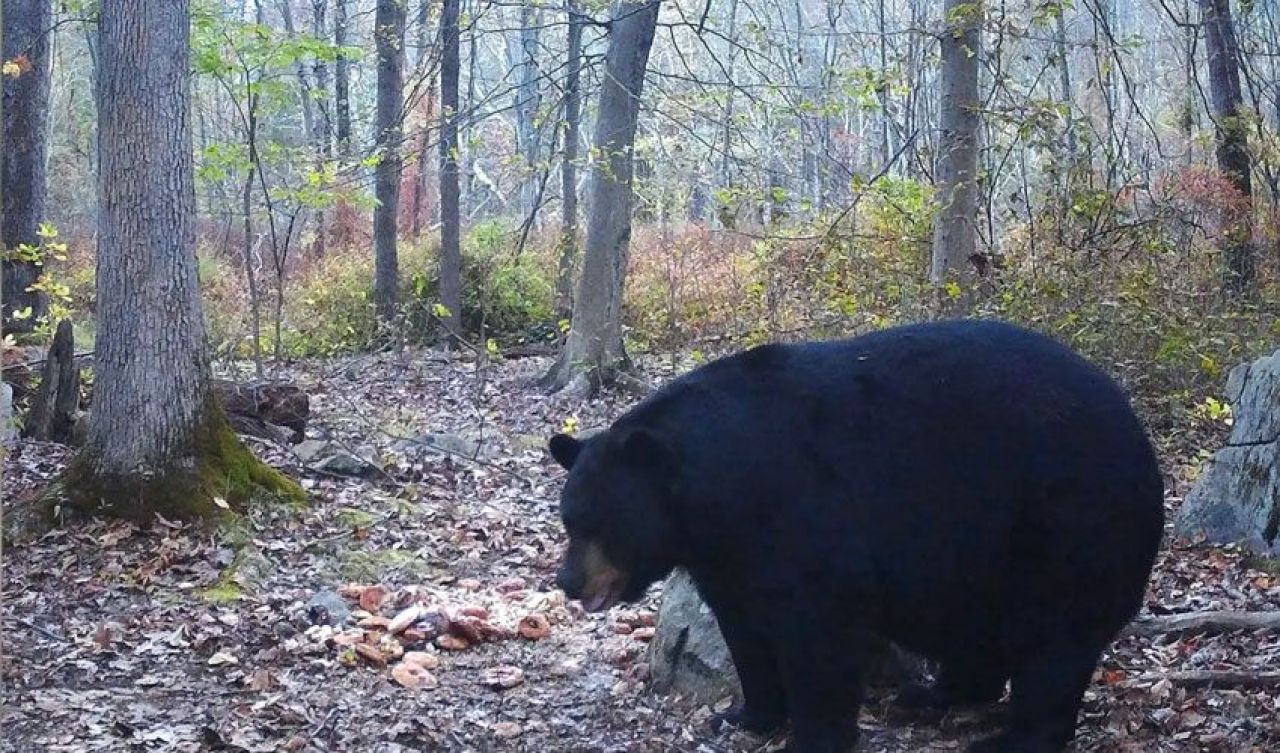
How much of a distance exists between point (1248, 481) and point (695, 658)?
13.1 ft

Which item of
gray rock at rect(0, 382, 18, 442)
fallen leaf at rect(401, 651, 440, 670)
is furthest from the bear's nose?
gray rock at rect(0, 382, 18, 442)

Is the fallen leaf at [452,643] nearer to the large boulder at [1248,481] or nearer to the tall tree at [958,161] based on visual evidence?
the large boulder at [1248,481]

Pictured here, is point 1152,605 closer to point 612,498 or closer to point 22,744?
point 612,498

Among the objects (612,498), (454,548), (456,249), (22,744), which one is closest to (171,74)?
(454,548)

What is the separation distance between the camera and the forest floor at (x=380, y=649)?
18.9 feet

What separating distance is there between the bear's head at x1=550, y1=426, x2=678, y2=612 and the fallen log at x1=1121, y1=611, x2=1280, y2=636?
2.80m

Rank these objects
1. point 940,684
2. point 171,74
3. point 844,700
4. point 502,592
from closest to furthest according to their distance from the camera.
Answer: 1. point 844,700
2. point 940,684
3. point 502,592
4. point 171,74

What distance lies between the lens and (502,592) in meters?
8.41

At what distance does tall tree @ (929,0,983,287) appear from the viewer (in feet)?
42.2

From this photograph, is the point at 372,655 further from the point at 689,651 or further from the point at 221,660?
the point at 689,651

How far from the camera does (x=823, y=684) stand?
498 cm

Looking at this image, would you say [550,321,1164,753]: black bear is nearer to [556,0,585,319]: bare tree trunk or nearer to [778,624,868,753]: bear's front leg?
[778,624,868,753]: bear's front leg

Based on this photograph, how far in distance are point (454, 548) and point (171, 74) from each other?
408cm

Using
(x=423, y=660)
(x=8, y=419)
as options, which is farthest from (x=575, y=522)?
(x=8, y=419)
